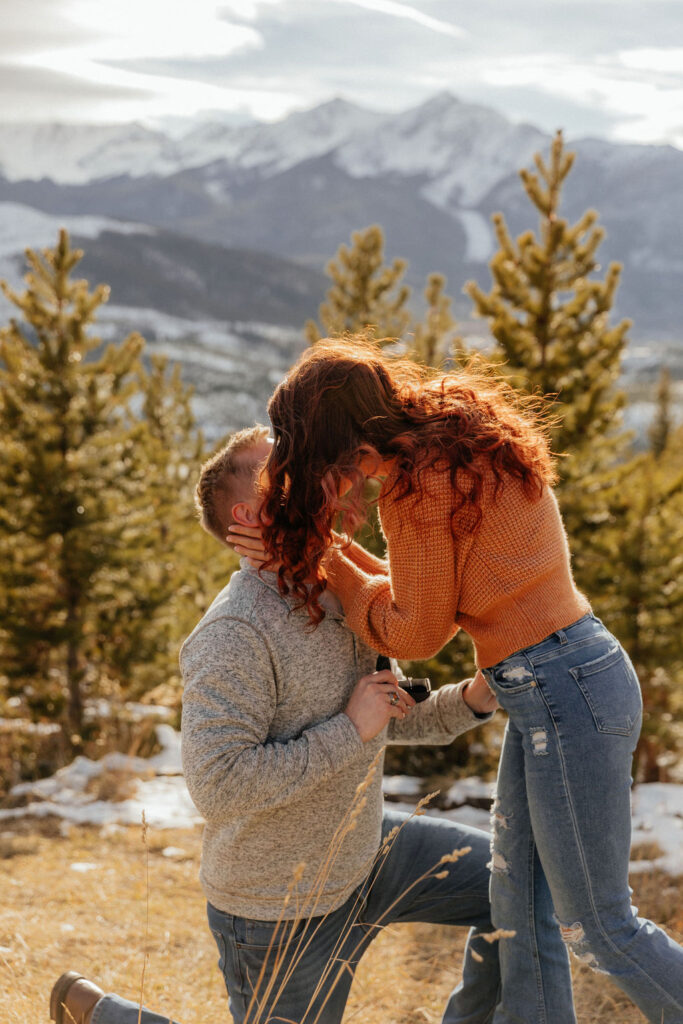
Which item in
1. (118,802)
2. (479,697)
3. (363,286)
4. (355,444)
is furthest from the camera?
(363,286)

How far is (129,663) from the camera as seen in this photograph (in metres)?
9.86

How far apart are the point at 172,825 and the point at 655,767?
4772mm

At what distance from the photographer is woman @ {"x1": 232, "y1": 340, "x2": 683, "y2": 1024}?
1.95 metres

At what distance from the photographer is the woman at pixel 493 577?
1.95 meters

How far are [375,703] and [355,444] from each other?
0.64m

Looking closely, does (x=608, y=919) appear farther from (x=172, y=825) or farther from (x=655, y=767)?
(x=655, y=767)

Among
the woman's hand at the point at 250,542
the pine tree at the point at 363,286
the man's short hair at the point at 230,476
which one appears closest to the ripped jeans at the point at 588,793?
the woman's hand at the point at 250,542

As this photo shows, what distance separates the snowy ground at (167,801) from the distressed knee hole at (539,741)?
3779mm

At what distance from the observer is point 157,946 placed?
3936 millimetres

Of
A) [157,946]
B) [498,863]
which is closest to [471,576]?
[498,863]

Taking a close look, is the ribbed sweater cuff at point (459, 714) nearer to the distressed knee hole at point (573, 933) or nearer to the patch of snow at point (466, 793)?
the distressed knee hole at point (573, 933)

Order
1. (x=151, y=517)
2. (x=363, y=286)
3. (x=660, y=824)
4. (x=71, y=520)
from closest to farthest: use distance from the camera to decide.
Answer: (x=660, y=824), (x=71, y=520), (x=151, y=517), (x=363, y=286)

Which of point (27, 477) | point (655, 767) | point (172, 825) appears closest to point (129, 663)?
point (27, 477)

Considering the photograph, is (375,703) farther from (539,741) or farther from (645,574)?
(645,574)
